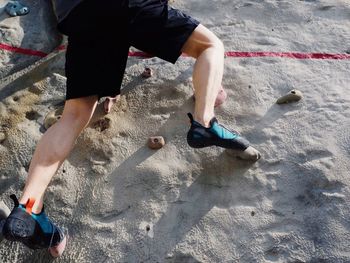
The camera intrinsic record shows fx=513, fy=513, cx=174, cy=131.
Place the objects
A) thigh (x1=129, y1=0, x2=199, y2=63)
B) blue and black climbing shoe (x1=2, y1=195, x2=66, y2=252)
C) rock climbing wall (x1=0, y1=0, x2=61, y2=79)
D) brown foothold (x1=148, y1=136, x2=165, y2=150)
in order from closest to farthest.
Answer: blue and black climbing shoe (x1=2, y1=195, x2=66, y2=252) → thigh (x1=129, y1=0, x2=199, y2=63) → brown foothold (x1=148, y1=136, x2=165, y2=150) → rock climbing wall (x1=0, y1=0, x2=61, y2=79)

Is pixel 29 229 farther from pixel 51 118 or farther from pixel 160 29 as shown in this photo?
pixel 160 29

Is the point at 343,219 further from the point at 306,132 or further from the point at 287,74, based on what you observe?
the point at 287,74

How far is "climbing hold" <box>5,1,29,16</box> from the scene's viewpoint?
12.3 feet

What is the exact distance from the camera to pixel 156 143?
2.76m

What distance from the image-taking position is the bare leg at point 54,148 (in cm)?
230

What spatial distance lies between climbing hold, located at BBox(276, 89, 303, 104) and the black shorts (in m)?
0.72

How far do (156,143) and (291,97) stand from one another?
82 cm

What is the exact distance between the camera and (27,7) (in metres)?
3.83

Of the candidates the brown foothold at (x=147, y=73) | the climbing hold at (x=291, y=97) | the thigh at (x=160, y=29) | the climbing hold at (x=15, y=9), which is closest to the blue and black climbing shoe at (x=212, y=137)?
the thigh at (x=160, y=29)

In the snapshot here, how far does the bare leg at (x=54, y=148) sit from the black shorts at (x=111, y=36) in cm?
7

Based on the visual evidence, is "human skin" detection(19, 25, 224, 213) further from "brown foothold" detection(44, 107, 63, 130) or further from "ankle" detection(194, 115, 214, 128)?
"brown foothold" detection(44, 107, 63, 130)

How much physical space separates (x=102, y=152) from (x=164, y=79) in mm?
686

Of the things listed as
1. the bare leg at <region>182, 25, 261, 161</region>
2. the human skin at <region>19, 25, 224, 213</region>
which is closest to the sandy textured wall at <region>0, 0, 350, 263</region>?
the bare leg at <region>182, 25, 261, 161</region>

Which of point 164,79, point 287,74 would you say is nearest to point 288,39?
point 287,74
